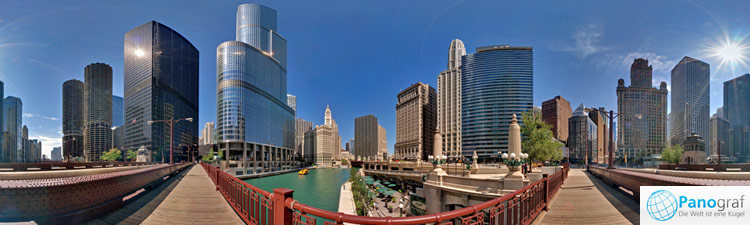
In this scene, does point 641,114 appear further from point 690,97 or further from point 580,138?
point 580,138

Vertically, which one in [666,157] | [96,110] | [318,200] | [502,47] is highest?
[502,47]

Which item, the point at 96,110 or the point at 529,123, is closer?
the point at 529,123

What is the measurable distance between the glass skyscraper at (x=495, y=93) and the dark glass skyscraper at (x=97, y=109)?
92492mm

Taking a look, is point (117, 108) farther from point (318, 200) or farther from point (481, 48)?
point (481, 48)

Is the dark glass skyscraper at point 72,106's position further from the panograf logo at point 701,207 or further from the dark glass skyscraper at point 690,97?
the dark glass skyscraper at point 690,97

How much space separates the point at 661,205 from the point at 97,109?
94.9m

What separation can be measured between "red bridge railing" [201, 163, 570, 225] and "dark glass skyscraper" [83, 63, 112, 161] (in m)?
50.7

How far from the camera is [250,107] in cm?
7769

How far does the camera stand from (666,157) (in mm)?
40812

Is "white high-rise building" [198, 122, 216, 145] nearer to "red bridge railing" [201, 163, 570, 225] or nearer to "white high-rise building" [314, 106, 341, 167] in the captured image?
"white high-rise building" [314, 106, 341, 167]

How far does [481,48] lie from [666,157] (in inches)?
2196

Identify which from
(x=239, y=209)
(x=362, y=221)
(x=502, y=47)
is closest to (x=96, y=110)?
(x=239, y=209)

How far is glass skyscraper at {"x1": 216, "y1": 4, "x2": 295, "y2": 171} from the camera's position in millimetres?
73250

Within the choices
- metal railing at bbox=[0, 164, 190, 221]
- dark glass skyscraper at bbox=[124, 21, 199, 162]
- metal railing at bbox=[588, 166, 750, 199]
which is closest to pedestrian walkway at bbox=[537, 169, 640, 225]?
metal railing at bbox=[588, 166, 750, 199]
